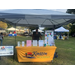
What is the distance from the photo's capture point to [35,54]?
3.66m

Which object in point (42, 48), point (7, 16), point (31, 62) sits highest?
point (7, 16)

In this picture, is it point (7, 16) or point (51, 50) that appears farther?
point (51, 50)

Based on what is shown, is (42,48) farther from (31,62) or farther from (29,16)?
(29,16)

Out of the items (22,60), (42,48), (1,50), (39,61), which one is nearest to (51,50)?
(42,48)

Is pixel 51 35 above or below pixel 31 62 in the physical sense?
above

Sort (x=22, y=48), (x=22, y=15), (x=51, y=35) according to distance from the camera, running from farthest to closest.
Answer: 1. (x=51, y=35)
2. (x=22, y=48)
3. (x=22, y=15)

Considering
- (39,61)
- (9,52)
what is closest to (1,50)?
(9,52)

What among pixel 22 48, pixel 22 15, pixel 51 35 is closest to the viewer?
pixel 22 15

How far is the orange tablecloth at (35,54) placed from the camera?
3.62 metres

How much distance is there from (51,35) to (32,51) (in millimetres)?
1311

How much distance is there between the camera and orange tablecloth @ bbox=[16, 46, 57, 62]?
142 inches

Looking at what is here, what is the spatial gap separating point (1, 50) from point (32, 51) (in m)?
1.47

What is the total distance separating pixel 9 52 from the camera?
3.79 meters

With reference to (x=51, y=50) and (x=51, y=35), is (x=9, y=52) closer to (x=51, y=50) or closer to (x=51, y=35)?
(x=51, y=50)
